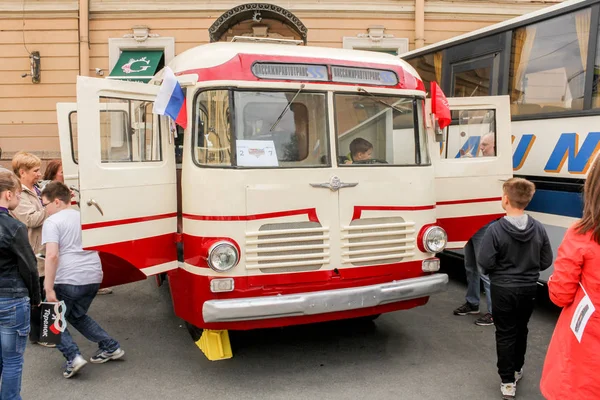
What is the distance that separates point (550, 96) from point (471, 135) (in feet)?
2.94

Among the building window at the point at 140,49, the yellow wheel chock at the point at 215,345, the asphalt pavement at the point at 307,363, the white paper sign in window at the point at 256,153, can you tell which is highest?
the building window at the point at 140,49

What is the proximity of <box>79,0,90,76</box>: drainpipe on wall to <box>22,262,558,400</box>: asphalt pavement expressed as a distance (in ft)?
27.2

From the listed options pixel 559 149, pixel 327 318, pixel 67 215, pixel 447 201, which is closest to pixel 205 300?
pixel 327 318

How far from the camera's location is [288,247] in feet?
14.1

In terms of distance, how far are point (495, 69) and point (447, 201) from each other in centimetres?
231

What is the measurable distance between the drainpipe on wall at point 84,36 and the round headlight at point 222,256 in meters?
9.96

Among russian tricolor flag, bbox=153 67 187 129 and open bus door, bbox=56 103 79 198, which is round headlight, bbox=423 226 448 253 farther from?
open bus door, bbox=56 103 79 198

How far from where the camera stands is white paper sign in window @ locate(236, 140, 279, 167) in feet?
13.9

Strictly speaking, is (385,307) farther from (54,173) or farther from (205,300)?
(54,173)

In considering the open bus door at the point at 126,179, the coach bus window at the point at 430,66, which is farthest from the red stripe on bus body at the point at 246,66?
the coach bus window at the point at 430,66

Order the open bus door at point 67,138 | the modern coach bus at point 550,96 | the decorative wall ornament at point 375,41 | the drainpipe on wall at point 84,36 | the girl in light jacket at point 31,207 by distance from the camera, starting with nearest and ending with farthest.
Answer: the girl in light jacket at point 31,207 → the modern coach bus at point 550,96 → the open bus door at point 67,138 → the drainpipe on wall at point 84,36 → the decorative wall ornament at point 375,41

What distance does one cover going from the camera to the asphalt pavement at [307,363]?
166 inches

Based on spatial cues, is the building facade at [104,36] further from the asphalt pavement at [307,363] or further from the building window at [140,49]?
the asphalt pavement at [307,363]

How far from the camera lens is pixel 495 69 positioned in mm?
6734
